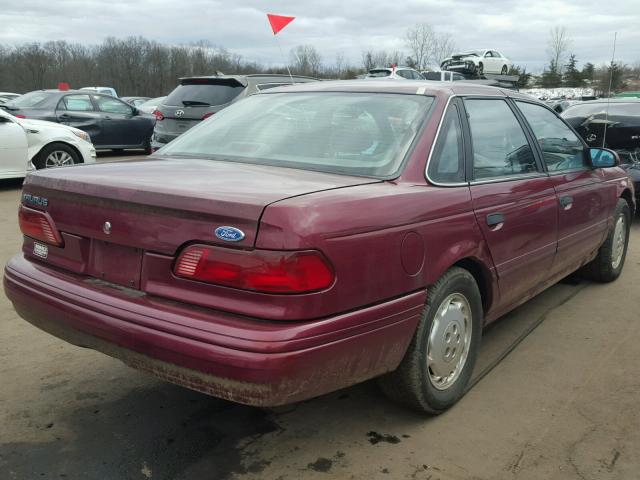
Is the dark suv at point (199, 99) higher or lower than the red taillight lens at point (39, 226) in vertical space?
higher

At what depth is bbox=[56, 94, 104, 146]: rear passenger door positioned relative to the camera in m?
12.8

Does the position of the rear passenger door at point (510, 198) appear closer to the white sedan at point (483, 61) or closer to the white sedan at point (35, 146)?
the white sedan at point (35, 146)

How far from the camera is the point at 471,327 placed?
10.3 ft

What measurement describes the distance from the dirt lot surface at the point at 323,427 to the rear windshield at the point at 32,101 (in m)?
10.2

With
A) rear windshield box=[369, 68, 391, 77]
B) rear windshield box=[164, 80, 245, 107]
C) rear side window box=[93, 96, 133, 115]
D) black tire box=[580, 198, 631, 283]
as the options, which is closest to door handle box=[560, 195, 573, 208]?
black tire box=[580, 198, 631, 283]

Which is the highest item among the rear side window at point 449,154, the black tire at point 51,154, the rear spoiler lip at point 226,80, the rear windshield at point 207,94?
the rear spoiler lip at point 226,80

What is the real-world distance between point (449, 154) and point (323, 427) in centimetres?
146

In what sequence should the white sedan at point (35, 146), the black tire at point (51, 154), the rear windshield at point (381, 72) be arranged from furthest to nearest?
the rear windshield at point (381, 72), the black tire at point (51, 154), the white sedan at point (35, 146)

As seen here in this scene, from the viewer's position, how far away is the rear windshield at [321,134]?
291cm

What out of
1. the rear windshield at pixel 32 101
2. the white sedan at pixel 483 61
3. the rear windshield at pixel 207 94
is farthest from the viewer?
the white sedan at pixel 483 61

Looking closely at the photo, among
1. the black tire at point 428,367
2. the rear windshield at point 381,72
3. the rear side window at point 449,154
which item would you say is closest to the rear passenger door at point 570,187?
the rear side window at point 449,154

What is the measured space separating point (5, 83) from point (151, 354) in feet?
219

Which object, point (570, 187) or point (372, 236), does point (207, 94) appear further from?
point (372, 236)

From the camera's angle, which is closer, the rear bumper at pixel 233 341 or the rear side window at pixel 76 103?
the rear bumper at pixel 233 341
